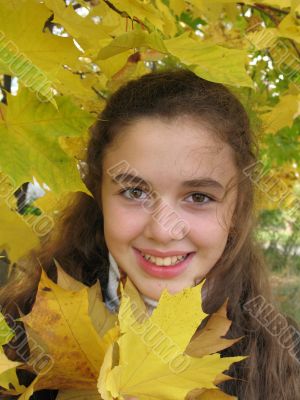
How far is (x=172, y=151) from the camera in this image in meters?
0.93

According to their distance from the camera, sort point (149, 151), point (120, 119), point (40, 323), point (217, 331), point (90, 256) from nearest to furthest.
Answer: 1. point (40, 323)
2. point (217, 331)
3. point (149, 151)
4. point (120, 119)
5. point (90, 256)

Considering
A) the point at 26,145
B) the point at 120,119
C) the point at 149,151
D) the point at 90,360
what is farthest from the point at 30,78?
the point at 120,119

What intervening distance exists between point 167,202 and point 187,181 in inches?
2.1

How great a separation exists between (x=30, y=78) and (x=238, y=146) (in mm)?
674

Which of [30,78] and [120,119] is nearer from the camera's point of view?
[30,78]

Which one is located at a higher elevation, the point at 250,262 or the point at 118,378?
the point at 250,262

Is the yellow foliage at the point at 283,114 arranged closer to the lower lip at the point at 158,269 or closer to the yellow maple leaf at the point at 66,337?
the lower lip at the point at 158,269

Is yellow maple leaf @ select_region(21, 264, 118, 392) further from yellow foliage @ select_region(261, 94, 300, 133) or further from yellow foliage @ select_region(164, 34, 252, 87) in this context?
yellow foliage @ select_region(261, 94, 300, 133)

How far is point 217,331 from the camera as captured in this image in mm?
783

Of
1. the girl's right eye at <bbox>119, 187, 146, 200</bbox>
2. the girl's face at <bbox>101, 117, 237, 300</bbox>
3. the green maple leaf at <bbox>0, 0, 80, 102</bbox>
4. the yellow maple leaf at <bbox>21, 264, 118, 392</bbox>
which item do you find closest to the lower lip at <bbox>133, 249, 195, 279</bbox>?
the girl's face at <bbox>101, 117, 237, 300</bbox>

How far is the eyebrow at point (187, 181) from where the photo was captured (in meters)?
0.94

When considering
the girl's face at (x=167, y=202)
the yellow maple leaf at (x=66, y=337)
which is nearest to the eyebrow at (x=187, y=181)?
the girl's face at (x=167, y=202)

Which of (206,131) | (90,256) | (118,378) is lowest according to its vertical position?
(118,378)

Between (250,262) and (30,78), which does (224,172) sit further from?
(30,78)
